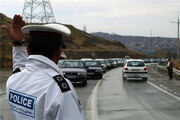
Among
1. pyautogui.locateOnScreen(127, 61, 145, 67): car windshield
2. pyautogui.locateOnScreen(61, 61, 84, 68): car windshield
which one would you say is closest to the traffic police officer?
pyautogui.locateOnScreen(61, 61, 84, 68): car windshield

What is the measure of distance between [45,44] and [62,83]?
1.31 feet

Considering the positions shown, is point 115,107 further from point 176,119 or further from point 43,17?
point 43,17

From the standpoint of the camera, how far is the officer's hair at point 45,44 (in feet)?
8.46

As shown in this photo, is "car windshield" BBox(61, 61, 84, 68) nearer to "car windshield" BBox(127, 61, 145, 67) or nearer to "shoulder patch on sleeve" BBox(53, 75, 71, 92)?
"car windshield" BBox(127, 61, 145, 67)

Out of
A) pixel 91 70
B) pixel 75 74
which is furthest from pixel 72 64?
pixel 91 70

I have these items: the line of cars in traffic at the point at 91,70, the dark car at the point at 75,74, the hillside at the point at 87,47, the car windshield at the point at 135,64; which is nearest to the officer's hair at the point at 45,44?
the line of cars in traffic at the point at 91,70

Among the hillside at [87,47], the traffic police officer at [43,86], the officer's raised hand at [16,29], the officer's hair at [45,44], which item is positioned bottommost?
the hillside at [87,47]

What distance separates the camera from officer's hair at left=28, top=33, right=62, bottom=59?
258cm

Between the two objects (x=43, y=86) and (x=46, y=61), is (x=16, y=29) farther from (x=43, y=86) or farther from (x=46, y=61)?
(x=43, y=86)

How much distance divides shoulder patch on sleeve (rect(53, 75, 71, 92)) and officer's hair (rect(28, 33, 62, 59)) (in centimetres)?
29

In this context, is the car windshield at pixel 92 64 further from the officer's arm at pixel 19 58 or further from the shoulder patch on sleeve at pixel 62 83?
the shoulder patch on sleeve at pixel 62 83

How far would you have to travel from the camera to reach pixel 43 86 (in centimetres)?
230

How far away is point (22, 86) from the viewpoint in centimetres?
242

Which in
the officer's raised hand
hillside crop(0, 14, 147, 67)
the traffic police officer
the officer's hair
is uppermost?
the officer's raised hand
